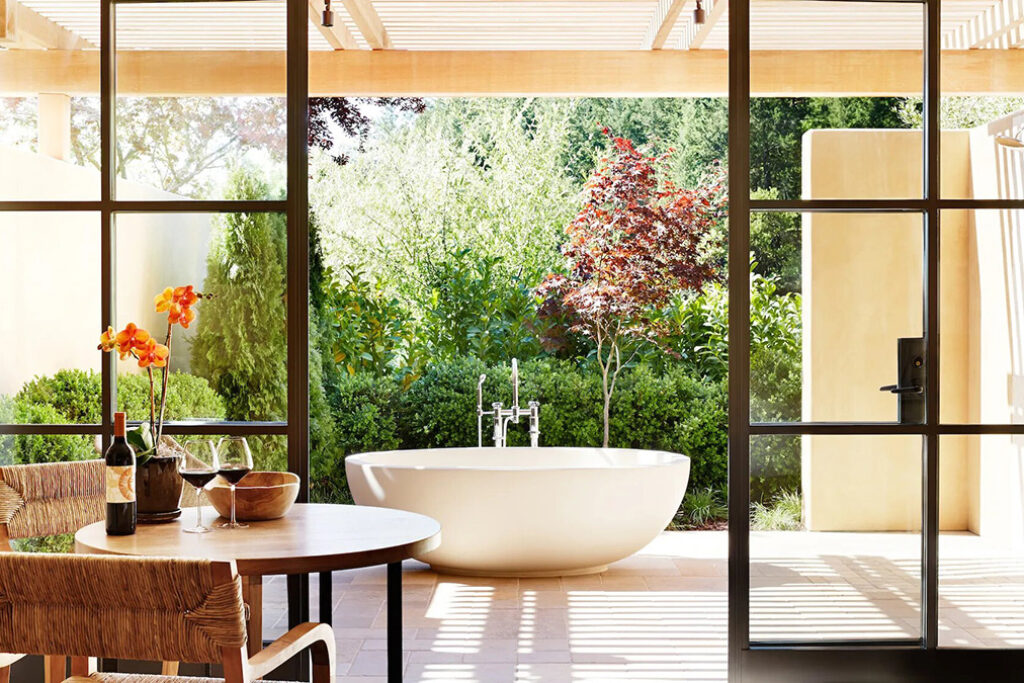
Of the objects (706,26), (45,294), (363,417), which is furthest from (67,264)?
(363,417)

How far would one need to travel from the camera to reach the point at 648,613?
4.51 metres

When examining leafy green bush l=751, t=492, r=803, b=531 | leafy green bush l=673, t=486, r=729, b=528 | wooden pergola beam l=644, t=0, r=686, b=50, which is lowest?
leafy green bush l=673, t=486, r=729, b=528

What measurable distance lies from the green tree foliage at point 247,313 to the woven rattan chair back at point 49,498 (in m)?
0.52

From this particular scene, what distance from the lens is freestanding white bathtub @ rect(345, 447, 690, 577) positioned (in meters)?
4.93

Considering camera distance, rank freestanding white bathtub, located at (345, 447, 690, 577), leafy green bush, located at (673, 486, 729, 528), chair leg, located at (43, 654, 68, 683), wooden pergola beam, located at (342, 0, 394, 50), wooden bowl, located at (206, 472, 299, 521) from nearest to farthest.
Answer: wooden bowl, located at (206, 472, 299, 521), chair leg, located at (43, 654, 68, 683), freestanding white bathtub, located at (345, 447, 690, 577), wooden pergola beam, located at (342, 0, 394, 50), leafy green bush, located at (673, 486, 729, 528)

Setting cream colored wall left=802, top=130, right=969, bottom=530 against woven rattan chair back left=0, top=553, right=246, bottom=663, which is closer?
woven rattan chair back left=0, top=553, right=246, bottom=663

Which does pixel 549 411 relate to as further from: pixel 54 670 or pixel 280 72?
pixel 54 670

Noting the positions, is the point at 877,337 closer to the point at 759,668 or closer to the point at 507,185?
the point at 759,668

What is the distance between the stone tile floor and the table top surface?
2.84ft

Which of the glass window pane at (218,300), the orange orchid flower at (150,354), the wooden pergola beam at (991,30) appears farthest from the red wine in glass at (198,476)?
the wooden pergola beam at (991,30)

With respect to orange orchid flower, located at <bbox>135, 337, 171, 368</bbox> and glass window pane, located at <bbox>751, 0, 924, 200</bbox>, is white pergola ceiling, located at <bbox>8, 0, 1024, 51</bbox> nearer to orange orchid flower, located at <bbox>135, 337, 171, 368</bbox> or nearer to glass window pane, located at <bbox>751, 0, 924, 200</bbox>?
glass window pane, located at <bbox>751, 0, 924, 200</bbox>

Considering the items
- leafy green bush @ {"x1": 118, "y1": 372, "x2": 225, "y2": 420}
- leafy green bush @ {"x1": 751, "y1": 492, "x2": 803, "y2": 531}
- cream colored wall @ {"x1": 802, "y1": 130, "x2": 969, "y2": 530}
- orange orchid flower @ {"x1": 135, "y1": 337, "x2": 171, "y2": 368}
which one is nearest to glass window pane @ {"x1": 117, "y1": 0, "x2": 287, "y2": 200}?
leafy green bush @ {"x1": 118, "y1": 372, "x2": 225, "y2": 420}

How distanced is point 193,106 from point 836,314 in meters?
2.08

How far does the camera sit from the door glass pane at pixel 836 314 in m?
3.22
